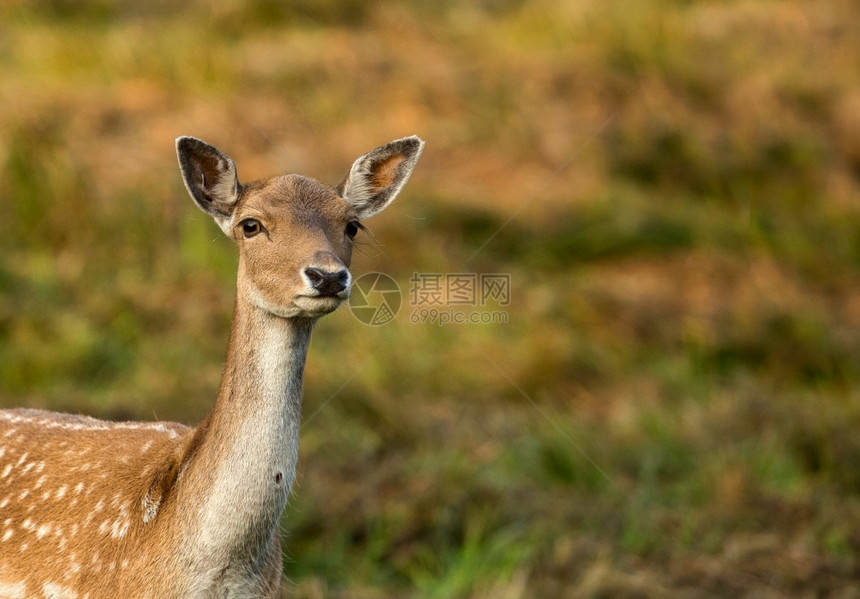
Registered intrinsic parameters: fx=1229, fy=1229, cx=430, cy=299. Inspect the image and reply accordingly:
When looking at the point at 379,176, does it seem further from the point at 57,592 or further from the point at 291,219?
the point at 57,592

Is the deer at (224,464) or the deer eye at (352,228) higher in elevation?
the deer eye at (352,228)

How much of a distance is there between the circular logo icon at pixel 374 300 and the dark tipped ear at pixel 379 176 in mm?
5988

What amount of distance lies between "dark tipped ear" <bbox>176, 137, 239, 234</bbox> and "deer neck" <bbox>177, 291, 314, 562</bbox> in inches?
18.8

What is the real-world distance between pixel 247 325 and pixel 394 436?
5217 millimetres

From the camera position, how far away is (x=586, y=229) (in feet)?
45.1

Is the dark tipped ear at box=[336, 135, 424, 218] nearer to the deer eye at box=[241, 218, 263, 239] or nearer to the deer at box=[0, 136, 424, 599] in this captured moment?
the deer at box=[0, 136, 424, 599]

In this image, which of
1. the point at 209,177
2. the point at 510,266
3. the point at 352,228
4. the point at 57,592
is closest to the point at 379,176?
the point at 352,228

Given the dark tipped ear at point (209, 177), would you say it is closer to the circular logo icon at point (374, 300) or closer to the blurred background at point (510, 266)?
the blurred background at point (510, 266)

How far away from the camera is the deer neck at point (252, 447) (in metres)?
4.39

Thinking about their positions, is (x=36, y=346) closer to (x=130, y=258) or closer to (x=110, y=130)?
(x=130, y=258)

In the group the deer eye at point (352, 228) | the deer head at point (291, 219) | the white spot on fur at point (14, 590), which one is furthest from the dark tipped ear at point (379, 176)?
the white spot on fur at point (14, 590)

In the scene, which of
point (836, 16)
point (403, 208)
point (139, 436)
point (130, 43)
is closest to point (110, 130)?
point (130, 43)

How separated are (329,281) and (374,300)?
796cm

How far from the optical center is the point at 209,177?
470 centimetres
